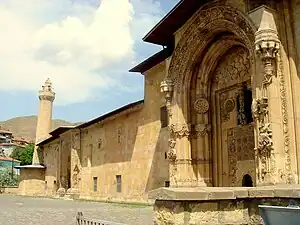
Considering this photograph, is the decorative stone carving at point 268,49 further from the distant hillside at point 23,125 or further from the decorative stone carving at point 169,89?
the distant hillside at point 23,125

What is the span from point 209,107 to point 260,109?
4172 mm

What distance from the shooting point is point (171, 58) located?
48.3ft

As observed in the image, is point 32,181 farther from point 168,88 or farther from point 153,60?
point 168,88

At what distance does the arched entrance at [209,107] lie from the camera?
13094 mm

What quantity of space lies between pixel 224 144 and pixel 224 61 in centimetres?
300

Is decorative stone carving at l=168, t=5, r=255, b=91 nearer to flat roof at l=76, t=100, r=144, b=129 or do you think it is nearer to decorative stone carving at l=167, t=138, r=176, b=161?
decorative stone carving at l=167, t=138, r=176, b=161

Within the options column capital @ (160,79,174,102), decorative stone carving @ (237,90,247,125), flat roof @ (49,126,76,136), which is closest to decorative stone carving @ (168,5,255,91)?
column capital @ (160,79,174,102)

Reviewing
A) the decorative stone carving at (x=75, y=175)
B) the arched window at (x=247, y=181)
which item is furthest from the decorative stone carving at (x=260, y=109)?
the decorative stone carving at (x=75, y=175)

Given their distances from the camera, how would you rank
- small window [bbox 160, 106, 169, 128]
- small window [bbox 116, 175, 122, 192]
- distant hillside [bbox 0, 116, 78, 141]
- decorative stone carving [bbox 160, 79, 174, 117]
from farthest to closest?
distant hillside [bbox 0, 116, 78, 141], small window [bbox 116, 175, 122, 192], small window [bbox 160, 106, 169, 128], decorative stone carving [bbox 160, 79, 174, 117]

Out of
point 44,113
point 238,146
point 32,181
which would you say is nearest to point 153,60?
point 238,146

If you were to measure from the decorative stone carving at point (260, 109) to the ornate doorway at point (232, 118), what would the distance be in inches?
93.5

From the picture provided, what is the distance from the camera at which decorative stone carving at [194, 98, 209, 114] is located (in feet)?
46.4

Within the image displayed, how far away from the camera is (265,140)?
9891 mm

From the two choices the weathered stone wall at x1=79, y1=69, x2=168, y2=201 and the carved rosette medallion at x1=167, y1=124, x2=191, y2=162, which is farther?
the weathered stone wall at x1=79, y1=69, x2=168, y2=201
